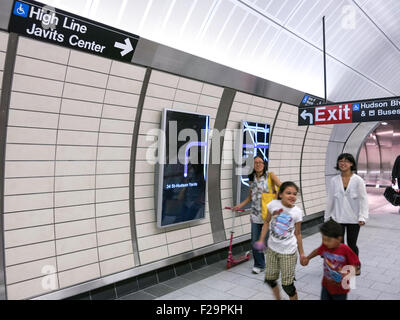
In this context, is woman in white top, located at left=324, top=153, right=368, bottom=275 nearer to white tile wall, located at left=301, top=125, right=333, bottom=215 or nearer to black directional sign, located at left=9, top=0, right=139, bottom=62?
black directional sign, located at left=9, top=0, right=139, bottom=62

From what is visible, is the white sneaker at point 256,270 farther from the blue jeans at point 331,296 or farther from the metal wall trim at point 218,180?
the blue jeans at point 331,296

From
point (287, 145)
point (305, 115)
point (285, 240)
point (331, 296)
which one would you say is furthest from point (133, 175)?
point (287, 145)

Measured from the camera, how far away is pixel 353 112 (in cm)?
573

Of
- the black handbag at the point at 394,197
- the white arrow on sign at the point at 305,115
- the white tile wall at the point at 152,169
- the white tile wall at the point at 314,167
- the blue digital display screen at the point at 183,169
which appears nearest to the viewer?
the white tile wall at the point at 152,169

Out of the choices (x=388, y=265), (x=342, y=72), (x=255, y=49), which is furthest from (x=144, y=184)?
(x=342, y=72)

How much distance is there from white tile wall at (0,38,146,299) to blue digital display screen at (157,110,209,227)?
1.84 ft

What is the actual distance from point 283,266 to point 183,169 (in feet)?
7.65

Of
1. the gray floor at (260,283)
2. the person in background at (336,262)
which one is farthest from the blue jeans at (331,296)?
the gray floor at (260,283)

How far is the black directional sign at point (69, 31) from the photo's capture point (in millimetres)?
3137

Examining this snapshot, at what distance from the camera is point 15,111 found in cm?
333

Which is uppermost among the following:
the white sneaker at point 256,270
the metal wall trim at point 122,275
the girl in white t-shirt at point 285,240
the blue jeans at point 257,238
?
the girl in white t-shirt at point 285,240

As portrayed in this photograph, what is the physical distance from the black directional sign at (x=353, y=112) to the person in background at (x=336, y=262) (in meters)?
3.52
